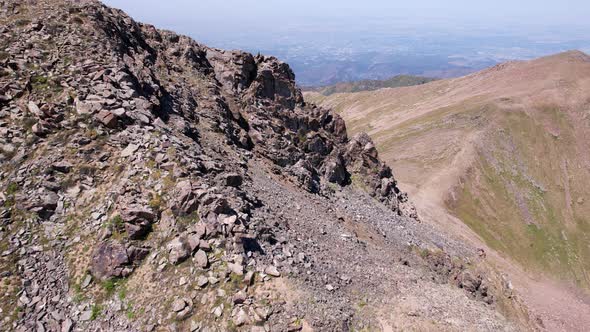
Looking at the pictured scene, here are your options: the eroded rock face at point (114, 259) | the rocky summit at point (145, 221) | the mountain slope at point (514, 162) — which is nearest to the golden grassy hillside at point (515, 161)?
the mountain slope at point (514, 162)

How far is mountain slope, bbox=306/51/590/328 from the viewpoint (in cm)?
7138

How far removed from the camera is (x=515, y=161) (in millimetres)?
91250

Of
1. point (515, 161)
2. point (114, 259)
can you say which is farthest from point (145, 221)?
point (515, 161)

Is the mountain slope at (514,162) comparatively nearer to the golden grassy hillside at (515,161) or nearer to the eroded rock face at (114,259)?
the golden grassy hillside at (515,161)

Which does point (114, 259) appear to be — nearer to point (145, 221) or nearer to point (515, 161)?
point (145, 221)

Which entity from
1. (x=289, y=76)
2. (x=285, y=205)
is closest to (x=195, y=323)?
(x=285, y=205)

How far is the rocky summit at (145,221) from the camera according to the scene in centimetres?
1548

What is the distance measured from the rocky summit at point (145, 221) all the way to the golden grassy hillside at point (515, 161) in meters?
46.0

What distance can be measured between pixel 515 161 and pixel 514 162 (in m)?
0.68

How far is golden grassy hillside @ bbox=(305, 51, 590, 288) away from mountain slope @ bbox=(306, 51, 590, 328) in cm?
28

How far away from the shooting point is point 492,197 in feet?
262

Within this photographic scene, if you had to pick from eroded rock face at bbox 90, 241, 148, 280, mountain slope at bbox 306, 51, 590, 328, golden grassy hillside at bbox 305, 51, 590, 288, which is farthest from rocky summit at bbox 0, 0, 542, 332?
golden grassy hillside at bbox 305, 51, 590, 288

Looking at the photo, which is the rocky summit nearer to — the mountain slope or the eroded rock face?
the eroded rock face

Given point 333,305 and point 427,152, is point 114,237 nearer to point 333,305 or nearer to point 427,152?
point 333,305
